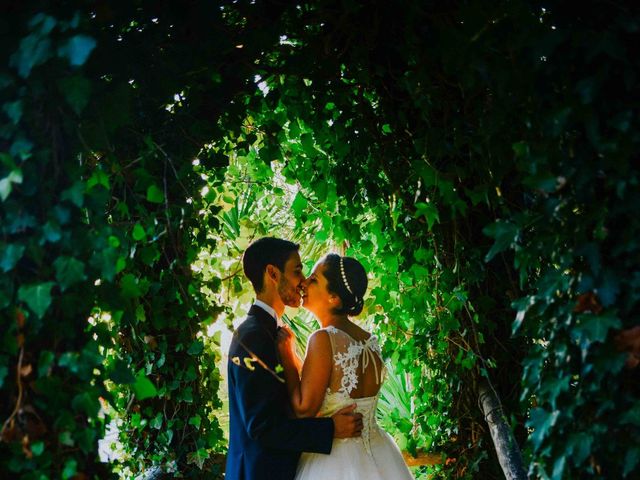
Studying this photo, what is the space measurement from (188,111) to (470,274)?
1488 millimetres

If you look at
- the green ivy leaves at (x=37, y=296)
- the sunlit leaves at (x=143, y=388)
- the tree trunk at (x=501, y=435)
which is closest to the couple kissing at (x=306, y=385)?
the tree trunk at (x=501, y=435)

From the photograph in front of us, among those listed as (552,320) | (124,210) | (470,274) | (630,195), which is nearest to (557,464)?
(552,320)

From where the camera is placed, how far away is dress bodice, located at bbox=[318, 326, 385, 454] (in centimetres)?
343

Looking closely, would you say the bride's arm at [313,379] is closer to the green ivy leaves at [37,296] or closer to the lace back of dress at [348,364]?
→ the lace back of dress at [348,364]

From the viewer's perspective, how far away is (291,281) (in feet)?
11.8

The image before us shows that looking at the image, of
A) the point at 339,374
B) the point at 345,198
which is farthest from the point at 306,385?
the point at 345,198

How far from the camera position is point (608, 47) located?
1.74 meters

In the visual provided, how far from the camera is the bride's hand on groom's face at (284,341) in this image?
11.5ft

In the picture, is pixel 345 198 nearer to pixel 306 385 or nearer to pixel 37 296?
pixel 306 385

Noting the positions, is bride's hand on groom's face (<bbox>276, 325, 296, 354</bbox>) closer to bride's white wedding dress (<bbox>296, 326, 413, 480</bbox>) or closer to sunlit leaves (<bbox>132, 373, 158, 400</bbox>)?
bride's white wedding dress (<bbox>296, 326, 413, 480</bbox>)

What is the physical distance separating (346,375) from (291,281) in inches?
20.3

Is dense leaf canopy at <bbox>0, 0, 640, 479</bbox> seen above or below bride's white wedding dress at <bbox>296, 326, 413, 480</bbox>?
above

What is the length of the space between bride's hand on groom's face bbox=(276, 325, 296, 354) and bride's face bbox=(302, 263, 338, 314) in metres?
0.17

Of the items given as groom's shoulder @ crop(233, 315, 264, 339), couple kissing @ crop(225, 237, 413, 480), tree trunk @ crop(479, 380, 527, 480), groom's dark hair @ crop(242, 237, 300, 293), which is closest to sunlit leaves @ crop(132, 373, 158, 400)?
couple kissing @ crop(225, 237, 413, 480)
